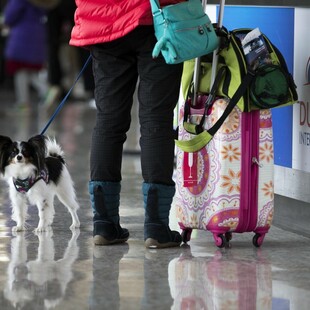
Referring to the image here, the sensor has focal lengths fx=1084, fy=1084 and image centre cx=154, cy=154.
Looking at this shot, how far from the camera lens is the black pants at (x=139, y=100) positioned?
5438 mm

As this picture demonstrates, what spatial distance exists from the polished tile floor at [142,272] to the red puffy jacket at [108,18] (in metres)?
1.10

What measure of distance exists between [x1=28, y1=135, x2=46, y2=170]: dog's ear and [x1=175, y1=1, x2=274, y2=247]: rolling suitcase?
0.89 metres

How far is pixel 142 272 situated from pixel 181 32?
1165 millimetres

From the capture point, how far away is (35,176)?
20.2ft

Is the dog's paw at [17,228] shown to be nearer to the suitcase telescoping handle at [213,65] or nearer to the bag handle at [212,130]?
the bag handle at [212,130]

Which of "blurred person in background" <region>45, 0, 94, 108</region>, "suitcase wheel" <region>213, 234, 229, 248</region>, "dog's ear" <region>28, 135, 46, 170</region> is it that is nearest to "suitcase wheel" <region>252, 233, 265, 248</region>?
"suitcase wheel" <region>213, 234, 229, 248</region>

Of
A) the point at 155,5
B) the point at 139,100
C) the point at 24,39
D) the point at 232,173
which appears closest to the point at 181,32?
the point at 155,5

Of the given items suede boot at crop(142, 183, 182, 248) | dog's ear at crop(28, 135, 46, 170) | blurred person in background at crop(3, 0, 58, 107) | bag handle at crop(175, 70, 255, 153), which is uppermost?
blurred person in background at crop(3, 0, 58, 107)

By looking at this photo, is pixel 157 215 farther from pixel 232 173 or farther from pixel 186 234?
pixel 232 173

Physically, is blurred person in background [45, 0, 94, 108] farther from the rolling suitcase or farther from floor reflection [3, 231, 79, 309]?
the rolling suitcase

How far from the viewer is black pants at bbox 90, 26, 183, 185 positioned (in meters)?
5.44

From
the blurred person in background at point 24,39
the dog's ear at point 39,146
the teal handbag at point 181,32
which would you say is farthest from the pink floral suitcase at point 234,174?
the blurred person in background at point 24,39

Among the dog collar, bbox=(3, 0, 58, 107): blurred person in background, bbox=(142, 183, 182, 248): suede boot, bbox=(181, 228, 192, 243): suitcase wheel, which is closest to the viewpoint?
bbox=(142, 183, 182, 248): suede boot

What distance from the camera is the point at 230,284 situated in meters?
4.84
